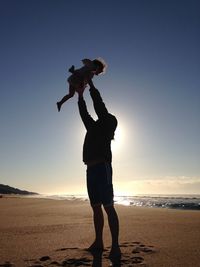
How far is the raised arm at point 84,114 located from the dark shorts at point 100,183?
519 millimetres

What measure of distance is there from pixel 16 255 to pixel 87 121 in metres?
1.69

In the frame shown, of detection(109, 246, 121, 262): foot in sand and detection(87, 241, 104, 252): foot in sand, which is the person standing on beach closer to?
detection(87, 241, 104, 252): foot in sand

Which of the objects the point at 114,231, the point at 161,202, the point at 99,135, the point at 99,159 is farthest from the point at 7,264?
the point at 161,202

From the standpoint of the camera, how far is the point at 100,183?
4.06 metres

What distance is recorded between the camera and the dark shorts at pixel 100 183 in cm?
400

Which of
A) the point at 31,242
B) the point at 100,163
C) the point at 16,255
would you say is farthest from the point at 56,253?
the point at 100,163

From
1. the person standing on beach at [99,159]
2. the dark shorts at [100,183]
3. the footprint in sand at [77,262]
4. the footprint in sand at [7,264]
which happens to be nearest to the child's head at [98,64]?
the person standing on beach at [99,159]

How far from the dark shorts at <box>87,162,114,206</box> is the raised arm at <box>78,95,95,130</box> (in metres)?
0.52

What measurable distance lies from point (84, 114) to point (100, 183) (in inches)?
34.7

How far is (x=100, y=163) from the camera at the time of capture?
4133mm

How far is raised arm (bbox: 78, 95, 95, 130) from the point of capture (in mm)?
4344

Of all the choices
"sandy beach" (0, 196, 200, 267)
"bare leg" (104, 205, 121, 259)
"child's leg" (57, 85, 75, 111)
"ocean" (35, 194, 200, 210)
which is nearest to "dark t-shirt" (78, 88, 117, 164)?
"child's leg" (57, 85, 75, 111)

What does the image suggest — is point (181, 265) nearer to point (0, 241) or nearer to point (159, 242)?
point (159, 242)

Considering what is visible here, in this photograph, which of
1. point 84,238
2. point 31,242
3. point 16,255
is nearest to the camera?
point 16,255
